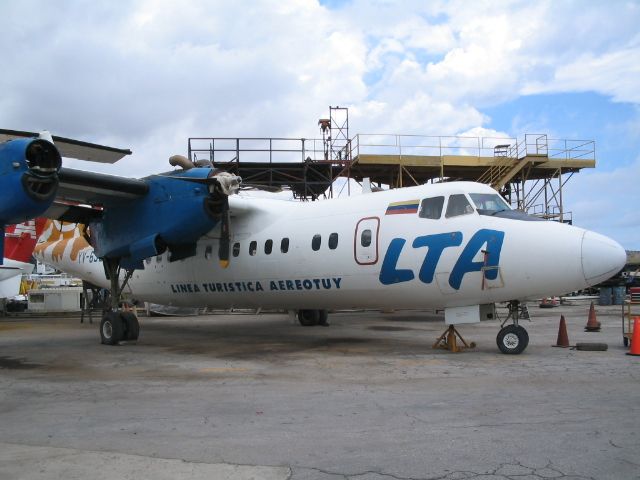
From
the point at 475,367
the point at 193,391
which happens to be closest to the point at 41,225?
the point at 193,391

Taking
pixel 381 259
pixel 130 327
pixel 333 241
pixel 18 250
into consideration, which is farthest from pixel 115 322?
pixel 18 250

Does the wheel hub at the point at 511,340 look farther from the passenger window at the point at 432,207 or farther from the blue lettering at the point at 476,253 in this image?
the passenger window at the point at 432,207

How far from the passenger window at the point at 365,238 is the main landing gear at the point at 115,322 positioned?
A: 6.35 m

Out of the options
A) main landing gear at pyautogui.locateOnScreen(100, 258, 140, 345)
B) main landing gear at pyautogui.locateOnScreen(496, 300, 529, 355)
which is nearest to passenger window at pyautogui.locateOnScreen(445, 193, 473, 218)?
main landing gear at pyautogui.locateOnScreen(496, 300, 529, 355)

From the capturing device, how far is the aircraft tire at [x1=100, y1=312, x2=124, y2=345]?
13.7 metres

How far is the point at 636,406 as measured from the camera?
6406mm

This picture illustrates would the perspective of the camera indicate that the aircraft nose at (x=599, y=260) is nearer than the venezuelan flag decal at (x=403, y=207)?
Yes

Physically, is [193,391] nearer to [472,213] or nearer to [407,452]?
[407,452]

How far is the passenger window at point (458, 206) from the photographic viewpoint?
10.7 metres

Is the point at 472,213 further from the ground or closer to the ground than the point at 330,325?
further from the ground

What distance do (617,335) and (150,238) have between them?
1233 cm

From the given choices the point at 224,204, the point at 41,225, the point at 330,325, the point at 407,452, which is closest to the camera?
the point at 407,452

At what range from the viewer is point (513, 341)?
10.6 metres

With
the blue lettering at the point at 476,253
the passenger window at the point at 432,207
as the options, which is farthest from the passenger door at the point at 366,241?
the blue lettering at the point at 476,253
